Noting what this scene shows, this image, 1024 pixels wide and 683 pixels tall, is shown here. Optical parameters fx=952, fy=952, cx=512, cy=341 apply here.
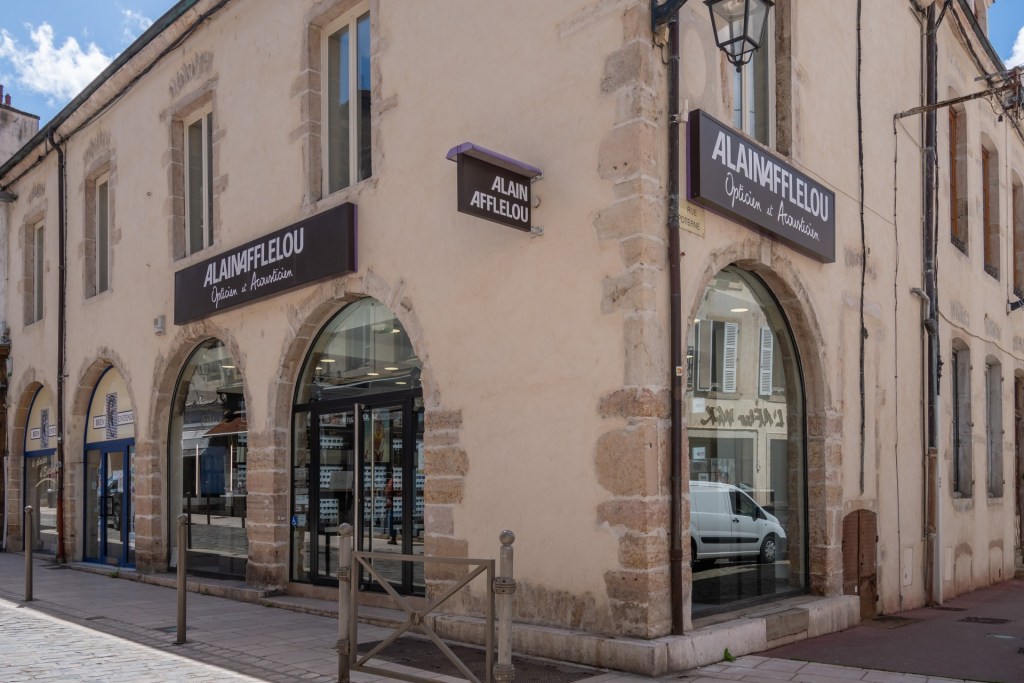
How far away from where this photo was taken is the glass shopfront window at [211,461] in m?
10.1

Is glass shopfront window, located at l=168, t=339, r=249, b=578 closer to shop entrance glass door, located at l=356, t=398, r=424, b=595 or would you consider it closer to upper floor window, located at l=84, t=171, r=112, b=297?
shop entrance glass door, located at l=356, t=398, r=424, b=595

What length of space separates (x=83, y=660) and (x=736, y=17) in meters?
6.05

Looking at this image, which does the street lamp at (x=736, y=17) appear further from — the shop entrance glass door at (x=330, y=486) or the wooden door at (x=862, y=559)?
the shop entrance glass door at (x=330, y=486)

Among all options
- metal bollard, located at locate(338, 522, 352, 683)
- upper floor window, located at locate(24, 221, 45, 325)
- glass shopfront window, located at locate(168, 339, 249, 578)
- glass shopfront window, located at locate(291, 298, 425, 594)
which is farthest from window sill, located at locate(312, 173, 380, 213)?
upper floor window, located at locate(24, 221, 45, 325)

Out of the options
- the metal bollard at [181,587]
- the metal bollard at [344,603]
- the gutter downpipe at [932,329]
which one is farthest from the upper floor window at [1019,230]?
the metal bollard at [181,587]

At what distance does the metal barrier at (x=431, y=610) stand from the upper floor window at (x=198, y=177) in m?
6.17

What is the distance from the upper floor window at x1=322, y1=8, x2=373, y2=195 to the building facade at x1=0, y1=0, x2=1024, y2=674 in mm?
33

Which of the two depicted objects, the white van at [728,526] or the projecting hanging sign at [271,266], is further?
the projecting hanging sign at [271,266]

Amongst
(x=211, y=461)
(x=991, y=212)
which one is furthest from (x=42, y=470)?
(x=991, y=212)

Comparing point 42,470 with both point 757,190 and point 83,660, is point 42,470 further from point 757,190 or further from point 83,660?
point 757,190

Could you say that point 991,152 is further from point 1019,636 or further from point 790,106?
point 1019,636

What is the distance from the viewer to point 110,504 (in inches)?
508

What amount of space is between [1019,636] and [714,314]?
3644 mm

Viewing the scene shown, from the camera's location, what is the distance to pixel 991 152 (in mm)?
13352
